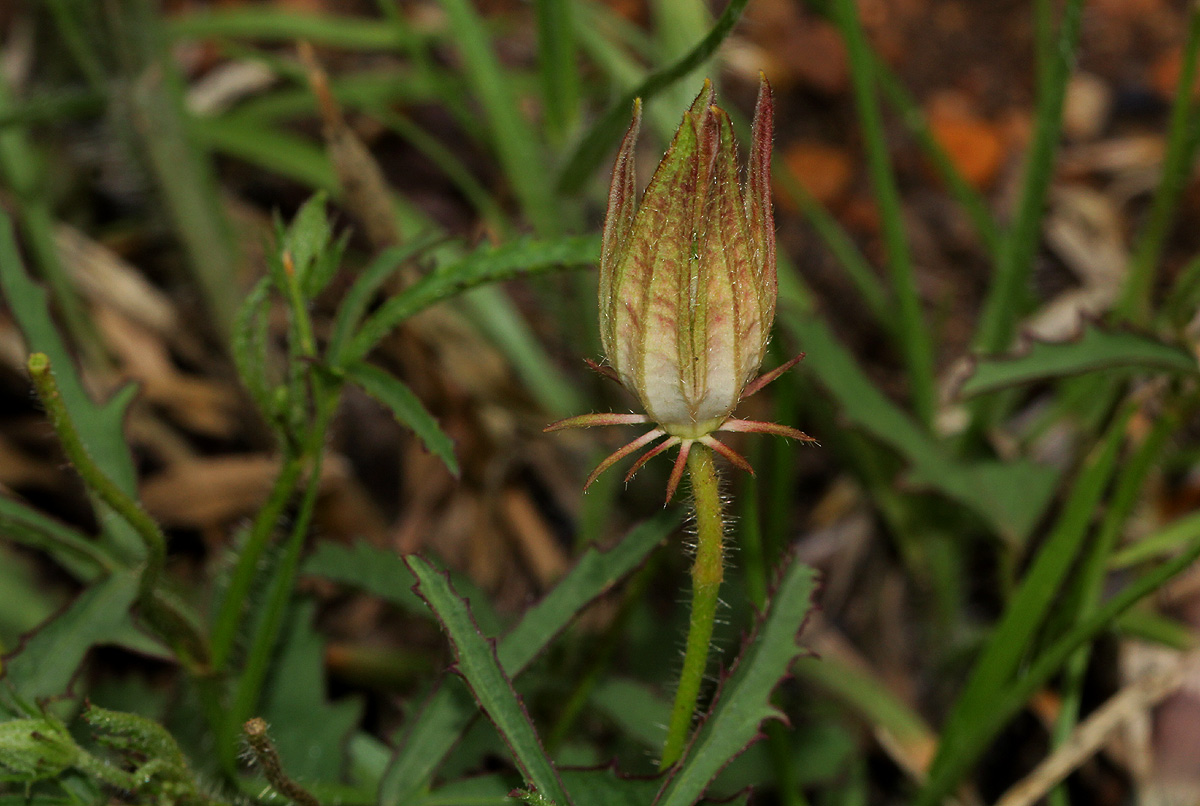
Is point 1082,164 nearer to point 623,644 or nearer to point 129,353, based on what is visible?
point 623,644

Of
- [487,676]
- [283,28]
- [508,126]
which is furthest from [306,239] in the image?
[283,28]

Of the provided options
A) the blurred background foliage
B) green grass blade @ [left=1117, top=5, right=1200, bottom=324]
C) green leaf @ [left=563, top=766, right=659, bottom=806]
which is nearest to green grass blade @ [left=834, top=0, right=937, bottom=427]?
the blurred background foliage

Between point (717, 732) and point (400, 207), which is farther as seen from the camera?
point (400, 207)

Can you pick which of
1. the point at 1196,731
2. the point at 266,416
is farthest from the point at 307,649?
the point at 1196,731

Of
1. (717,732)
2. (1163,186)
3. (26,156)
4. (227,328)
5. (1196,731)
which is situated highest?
(26,156)

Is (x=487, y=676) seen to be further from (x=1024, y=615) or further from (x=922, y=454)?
(x=922, y=454)

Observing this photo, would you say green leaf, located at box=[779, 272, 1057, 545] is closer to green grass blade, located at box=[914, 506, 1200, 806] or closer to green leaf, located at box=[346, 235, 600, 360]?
green grass blade, located at box=[914, 506, 1200, 806]
